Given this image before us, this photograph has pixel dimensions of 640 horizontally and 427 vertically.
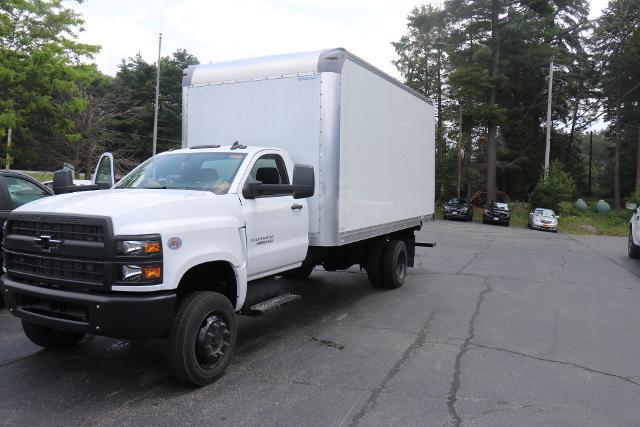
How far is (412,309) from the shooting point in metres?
7.38

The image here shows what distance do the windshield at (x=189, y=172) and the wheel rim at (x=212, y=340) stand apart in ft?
3.98

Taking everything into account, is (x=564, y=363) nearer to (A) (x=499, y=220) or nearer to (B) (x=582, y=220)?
(A) (x=499, y=220)

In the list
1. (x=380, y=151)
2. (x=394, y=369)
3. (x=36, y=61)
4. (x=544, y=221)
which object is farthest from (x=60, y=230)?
(x=544, y=221)

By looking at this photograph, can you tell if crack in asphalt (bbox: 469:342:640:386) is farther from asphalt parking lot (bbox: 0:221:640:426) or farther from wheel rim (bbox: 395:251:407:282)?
wheel rim (bbox: 395:251:407:282)

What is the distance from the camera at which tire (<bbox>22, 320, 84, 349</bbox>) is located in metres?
4.92

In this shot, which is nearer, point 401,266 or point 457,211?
point 401,266

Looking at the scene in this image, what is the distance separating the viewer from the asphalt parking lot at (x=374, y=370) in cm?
388

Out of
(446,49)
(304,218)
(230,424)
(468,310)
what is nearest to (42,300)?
(230,424)

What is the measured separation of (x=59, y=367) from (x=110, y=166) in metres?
3.13

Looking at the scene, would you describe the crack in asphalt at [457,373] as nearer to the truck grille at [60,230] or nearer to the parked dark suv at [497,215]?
the truck grille at [60,230]

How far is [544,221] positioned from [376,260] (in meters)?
23.8

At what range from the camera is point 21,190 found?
22.9 ft

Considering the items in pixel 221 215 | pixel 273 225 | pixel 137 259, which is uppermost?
pixel 221 215

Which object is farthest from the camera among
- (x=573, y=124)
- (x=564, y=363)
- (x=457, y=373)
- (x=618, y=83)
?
(x=573, y=124)
